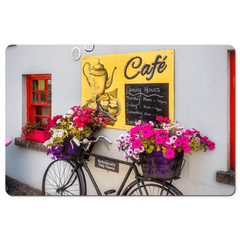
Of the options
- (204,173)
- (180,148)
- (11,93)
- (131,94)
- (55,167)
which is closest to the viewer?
(180,148)

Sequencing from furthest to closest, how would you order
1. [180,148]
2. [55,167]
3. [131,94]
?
[55,167] → [131,94] → [180,148]

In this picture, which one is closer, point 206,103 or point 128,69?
point 206,103

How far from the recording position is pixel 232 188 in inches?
109

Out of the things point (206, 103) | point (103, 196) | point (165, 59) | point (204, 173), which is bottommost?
point (103, 196)

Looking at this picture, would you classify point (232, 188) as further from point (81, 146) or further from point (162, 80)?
point (81, 146)

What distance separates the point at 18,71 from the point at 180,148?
219cm

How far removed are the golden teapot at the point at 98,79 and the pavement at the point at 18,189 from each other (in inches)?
52.2

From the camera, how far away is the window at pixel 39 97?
378cm

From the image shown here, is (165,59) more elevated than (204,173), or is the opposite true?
(165,59)

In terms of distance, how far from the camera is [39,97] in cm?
387


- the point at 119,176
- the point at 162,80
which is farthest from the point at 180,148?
the point at 119,176

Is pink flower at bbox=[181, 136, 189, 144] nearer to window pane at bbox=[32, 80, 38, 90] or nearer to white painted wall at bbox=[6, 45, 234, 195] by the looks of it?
white painted wall at bbox=[6, 45, 234, 195]

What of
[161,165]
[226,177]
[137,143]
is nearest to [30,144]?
[137,143]

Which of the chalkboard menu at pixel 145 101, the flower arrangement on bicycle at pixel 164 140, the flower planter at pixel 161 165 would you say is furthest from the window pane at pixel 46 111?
the flower planter at pixel 161 165
